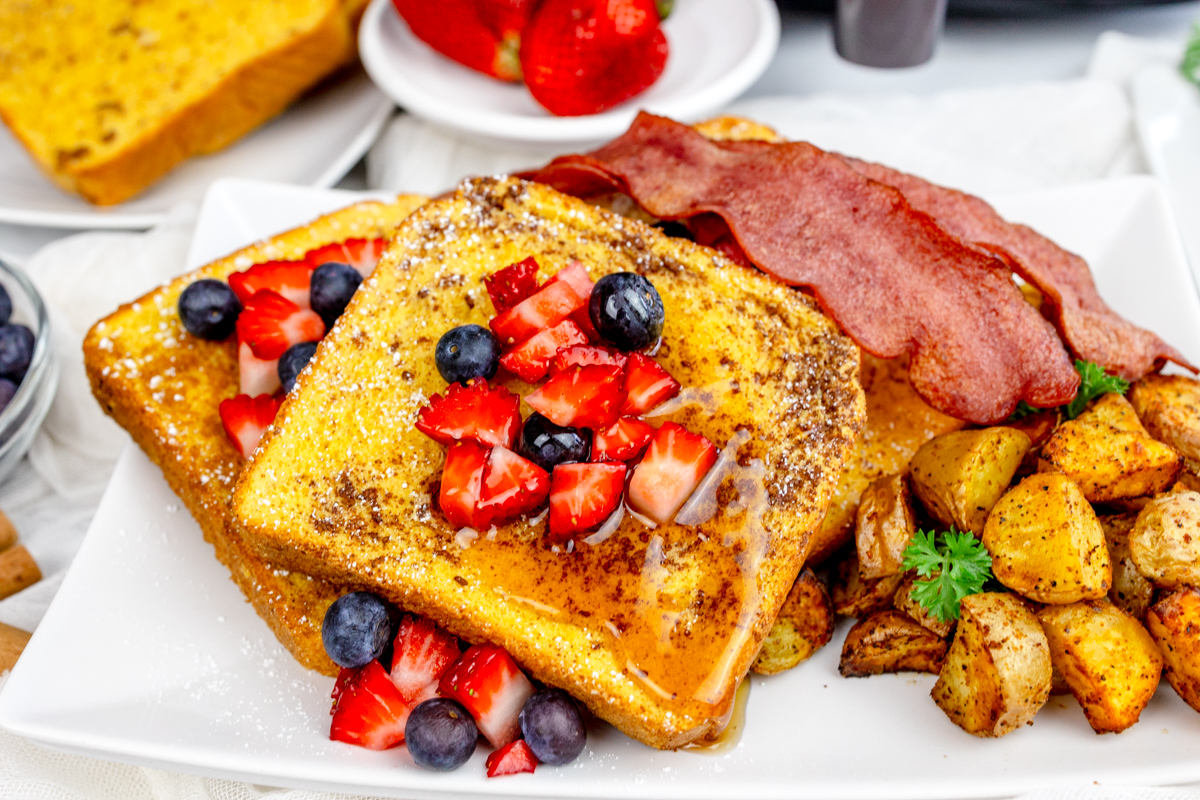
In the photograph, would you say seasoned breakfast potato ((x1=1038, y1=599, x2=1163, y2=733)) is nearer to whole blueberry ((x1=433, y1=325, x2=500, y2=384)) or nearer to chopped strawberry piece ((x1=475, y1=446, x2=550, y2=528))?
chopped strawberry piece ((x1=475, y1=446, x2=550, y2=528))

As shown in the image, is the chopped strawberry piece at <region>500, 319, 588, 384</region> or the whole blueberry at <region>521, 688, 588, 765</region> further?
the chopped strawberry piece at <region>500, 319, 588, 384</region>

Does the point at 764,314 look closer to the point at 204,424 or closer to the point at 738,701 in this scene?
the point at 738,701

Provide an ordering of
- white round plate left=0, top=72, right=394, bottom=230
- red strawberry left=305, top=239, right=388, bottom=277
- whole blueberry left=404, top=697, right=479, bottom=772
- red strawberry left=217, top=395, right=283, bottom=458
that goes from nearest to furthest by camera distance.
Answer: whole blueberry left=404, top=697, right=479, bottom=772, red strawberry left=217, top=395, right=283, bottom=458, red strawberry left=305, top=239, right=388, bottom=277, white round plate left=0, top=72, right=394, bottom=230

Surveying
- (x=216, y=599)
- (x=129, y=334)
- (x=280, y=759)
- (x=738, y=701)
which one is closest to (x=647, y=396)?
(x=738, y=701)

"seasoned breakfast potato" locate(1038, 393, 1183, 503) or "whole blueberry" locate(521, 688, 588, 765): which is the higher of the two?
"seasoned breakfast potato" locate(1038, 393, 1183, 503)

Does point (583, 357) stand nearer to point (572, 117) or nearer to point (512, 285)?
point (512, 285)

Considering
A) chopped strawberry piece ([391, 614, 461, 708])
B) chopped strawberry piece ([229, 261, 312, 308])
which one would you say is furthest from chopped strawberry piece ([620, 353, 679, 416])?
chopped strawberry piece ([229, 261, 312, 308])
